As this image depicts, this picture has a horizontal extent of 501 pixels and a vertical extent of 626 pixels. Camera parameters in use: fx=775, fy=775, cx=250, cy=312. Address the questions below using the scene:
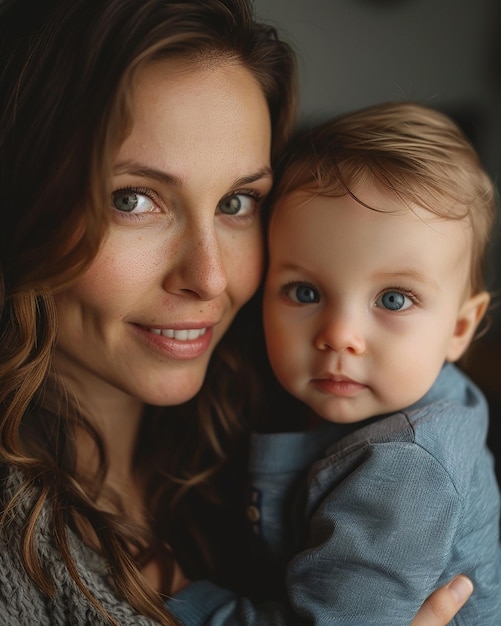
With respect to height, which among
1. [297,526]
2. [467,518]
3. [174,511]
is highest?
[467,518]

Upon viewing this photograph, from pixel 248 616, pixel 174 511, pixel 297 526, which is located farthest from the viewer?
pixel 174 511

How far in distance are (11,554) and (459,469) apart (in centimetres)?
66

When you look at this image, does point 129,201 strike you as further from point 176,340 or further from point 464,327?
point 464,327

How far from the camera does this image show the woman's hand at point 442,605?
3.86 feet

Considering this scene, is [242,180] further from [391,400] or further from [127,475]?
[127,475]

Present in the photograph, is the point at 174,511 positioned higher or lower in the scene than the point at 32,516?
lower

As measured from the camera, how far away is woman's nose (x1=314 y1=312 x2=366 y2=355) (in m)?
1.18

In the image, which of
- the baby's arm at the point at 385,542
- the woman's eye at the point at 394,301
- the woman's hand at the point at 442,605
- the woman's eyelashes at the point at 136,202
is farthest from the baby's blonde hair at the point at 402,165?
the woman's hand at the point at 442,605

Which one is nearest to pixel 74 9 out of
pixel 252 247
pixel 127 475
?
pixel 252 247

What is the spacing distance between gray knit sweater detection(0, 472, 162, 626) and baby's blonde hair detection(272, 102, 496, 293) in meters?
0.68

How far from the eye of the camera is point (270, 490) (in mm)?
1337

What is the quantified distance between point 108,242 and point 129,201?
0.07 metres

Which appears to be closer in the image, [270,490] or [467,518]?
[467,518]

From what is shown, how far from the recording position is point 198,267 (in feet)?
3.91
